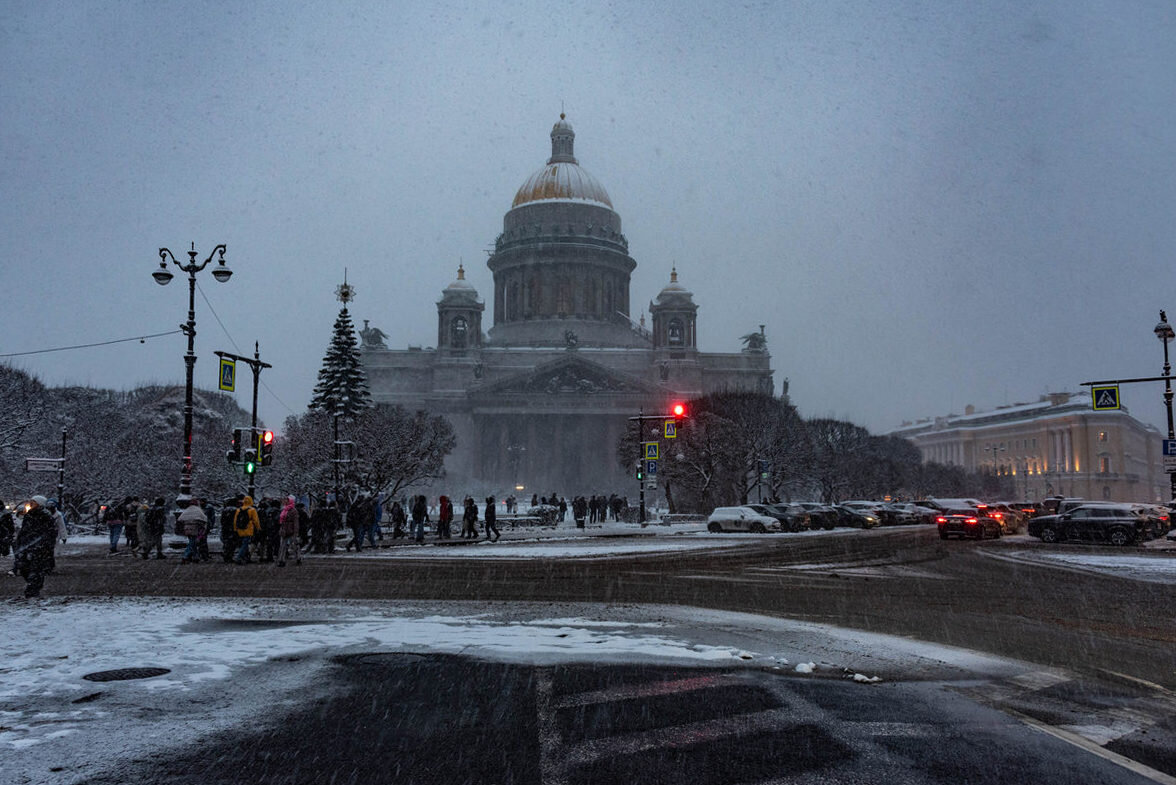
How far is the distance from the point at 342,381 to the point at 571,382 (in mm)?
43120

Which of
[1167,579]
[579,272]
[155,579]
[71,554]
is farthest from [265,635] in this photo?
[579,272]

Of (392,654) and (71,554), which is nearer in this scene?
(392,654)

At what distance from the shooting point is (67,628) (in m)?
10.4

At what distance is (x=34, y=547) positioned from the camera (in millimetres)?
13984

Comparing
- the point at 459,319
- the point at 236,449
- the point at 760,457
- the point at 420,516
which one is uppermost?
the point at 459,319

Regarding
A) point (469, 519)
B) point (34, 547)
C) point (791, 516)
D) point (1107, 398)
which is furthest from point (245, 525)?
point (1107, 398)

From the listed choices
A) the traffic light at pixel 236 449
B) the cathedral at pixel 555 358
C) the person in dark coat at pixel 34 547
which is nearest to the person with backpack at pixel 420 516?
the traffic light at pixel 236 449

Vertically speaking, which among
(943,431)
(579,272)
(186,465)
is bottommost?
(186,465)

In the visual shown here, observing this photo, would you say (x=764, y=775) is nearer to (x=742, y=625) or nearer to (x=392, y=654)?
(x=392, y=654)

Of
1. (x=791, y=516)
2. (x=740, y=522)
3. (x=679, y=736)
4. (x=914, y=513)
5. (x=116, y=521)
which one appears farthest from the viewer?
(x=914, y=513)

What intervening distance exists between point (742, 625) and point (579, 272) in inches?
4006

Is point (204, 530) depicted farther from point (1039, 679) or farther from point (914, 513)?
point (914, 513)

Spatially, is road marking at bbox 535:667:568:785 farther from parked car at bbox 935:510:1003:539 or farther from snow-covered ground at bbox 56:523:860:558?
parked car at bbox 935:510:1003:539

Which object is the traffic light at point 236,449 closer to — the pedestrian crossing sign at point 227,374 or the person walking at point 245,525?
the pedestrian crossing sign at point 227,374
